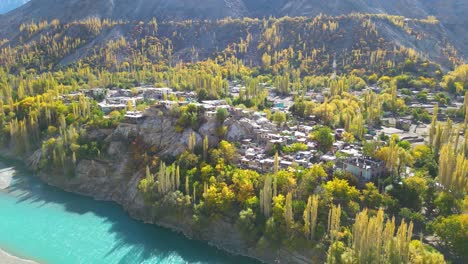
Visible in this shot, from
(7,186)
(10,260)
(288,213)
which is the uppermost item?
(288,213)

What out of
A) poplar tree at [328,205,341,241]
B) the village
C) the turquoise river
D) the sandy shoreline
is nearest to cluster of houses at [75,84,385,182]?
the village

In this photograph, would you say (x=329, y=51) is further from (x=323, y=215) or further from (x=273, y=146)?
(x=323, y=215)

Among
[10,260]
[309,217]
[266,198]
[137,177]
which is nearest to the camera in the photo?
[309,217]

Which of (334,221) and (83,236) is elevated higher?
(334,221)

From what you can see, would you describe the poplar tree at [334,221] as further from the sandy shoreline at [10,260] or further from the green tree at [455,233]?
the sandy shoreline at [10,260]

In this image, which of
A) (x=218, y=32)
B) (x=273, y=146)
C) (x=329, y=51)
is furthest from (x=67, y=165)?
(x=218, y=32)

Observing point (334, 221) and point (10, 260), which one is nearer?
point (334, 221)

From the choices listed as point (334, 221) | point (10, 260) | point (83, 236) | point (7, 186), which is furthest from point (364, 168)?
point (7, 186)

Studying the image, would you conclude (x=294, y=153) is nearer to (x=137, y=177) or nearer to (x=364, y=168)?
(x=364, y=168)
